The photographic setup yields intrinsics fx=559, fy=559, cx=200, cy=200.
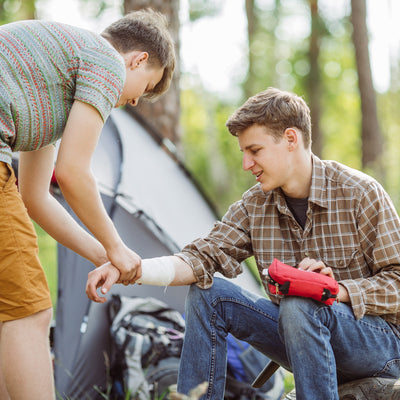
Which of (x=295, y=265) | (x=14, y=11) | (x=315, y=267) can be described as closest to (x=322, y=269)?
(x=315, y=267)

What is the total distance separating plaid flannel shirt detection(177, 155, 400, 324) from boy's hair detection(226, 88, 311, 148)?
17cm

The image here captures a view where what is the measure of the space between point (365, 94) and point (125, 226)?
752 centimetres

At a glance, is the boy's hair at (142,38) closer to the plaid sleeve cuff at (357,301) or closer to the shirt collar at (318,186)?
the shirt collar at (318,186)

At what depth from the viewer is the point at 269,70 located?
18906 mm

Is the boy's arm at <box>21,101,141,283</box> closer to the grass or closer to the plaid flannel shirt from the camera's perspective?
the plaid flannel shirt

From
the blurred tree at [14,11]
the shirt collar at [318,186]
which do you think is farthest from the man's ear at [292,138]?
the blurred tree at [14,11]

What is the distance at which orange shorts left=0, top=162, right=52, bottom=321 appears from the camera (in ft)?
5.32

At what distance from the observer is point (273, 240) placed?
218 cm

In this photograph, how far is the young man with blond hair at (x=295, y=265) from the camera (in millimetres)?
1840

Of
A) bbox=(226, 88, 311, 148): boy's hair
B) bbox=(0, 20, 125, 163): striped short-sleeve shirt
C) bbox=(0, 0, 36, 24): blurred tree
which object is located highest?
bbox=(0, 0, 36, 24): blurred tree

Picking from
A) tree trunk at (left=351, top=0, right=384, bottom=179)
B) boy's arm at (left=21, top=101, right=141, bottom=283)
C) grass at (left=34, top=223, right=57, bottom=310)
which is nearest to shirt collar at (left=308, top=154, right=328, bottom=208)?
boy's arm at (left=21, top=101, right=141, bottom=283)

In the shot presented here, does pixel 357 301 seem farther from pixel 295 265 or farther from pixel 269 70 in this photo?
pixel 269 70

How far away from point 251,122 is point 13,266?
104 centimetres

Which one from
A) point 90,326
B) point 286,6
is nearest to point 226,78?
point 286,6
